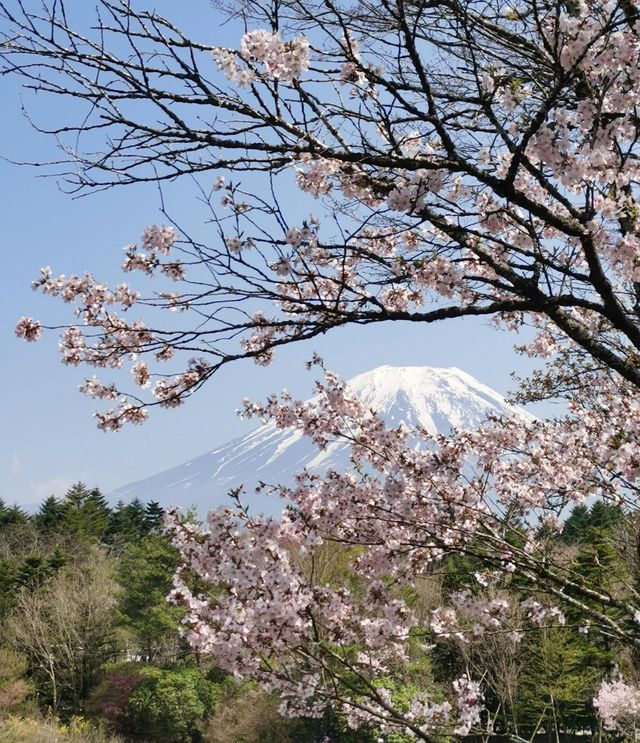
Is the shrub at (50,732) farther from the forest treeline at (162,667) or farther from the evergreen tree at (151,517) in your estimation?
the evergreen tree at (151,517)

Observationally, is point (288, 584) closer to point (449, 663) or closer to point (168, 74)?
point (168, 74)

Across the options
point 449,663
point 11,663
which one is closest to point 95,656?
point 11,663

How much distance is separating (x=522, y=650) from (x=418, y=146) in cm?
1984

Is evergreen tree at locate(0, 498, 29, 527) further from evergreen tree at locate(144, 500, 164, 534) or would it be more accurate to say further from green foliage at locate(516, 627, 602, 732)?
green foliage at locate(516, 627, 602, 732)

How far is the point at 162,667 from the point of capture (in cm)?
2484

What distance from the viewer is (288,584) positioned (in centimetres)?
402

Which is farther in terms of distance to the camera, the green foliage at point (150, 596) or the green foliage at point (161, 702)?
the green foliage at point (150, 596)

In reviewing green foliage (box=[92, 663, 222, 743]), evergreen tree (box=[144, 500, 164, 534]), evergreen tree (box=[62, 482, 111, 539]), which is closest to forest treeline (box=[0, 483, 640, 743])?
green foliage (box=[92, 663, 222, 743])

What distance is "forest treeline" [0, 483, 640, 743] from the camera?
19.8m

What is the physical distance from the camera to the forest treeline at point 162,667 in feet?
65.1

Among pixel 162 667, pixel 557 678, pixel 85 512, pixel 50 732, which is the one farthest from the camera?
pixel 85 512

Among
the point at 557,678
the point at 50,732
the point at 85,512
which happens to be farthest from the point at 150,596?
the point at 85,512

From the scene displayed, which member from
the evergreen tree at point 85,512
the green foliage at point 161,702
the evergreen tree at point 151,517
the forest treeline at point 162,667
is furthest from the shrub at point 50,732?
the evergreen tree at point 151,517

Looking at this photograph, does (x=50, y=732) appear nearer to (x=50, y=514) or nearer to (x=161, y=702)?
(x=161, y=702)
